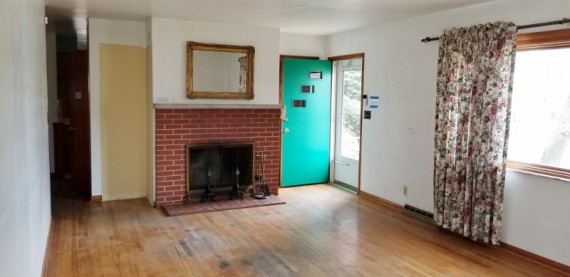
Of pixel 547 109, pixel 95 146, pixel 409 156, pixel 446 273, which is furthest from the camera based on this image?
pixel 95 146

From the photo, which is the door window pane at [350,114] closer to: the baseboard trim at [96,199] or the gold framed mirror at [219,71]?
the gold framed mirror at [219,71]

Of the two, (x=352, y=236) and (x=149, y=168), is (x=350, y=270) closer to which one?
(x=352, y=236)

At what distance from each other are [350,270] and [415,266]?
536mm

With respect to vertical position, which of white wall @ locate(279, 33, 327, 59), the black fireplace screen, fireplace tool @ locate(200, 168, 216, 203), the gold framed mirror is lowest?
fireplace tool @ locate(200, 168, 216, 203)

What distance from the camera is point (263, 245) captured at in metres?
3.86

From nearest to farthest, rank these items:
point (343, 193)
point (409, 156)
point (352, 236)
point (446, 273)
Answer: point (446, 273)
point (352, 236)
point (409, 156)
point (343, 193)

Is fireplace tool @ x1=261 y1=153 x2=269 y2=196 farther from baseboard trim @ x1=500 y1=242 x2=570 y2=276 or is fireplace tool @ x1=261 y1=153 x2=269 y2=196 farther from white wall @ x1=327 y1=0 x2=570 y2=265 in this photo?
baseboard trim @ x1=500 y1=242 x2=570 y2=276

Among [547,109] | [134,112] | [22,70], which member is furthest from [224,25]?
[547,109]

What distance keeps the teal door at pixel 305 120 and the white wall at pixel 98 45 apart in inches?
78.0

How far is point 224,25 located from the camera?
5188 mm

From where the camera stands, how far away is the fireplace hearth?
527 cm

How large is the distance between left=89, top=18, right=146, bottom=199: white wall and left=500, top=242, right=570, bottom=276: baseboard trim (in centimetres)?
436

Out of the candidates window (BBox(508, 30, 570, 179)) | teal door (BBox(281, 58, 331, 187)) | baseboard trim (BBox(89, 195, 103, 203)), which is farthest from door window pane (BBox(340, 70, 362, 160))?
baseboard trim (BBox(89, 195, 103, 203))

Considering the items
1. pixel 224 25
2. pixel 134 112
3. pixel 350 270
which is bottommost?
pixel 350 270
